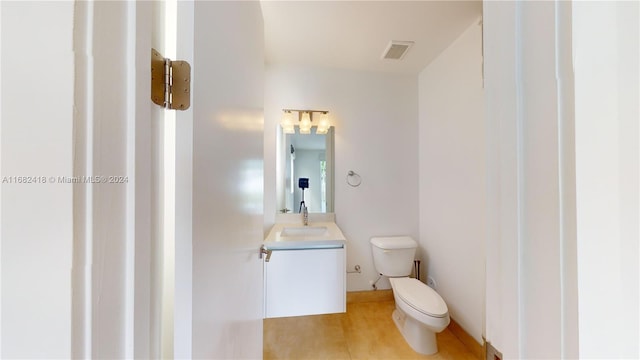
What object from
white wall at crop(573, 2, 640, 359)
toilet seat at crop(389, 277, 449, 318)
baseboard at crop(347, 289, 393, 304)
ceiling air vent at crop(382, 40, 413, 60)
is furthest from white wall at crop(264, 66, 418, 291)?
white wall at crop(573, 2, 640, 359)

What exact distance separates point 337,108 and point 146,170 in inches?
80.6

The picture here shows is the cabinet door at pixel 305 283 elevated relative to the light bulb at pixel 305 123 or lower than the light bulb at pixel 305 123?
lower

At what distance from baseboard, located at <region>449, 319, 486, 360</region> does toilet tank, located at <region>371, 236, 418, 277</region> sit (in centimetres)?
49

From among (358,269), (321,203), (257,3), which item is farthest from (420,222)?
(257,3)

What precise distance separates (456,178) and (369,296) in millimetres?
1366

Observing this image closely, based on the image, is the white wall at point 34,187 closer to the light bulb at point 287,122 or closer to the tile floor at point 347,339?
the tile floor at point 347,339

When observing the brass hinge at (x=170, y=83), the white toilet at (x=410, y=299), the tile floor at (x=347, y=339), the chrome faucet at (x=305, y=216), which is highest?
the brass hinge at (x=170, y=83)

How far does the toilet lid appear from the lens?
1.44m

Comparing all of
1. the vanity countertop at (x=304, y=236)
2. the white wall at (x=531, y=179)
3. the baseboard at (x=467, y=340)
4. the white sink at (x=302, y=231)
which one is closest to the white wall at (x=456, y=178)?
the baseboard at (x=467, y=340)

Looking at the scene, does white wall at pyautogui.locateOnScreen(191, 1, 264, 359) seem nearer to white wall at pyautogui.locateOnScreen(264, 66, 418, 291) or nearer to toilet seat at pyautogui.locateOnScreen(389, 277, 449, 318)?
toilet seat at pyautogui.locateOnScreen(389, 277, 449, 318)

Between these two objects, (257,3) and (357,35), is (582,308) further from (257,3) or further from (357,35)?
(357,35)

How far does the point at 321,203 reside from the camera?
2236mm

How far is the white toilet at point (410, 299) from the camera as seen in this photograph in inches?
56.8

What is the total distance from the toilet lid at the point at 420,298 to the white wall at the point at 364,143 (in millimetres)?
492
